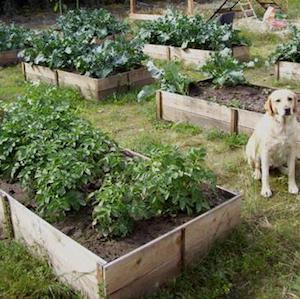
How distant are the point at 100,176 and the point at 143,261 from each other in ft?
3.49

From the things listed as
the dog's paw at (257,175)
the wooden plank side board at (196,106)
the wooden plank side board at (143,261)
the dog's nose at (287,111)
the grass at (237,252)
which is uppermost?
the dog's nose at (287,111)

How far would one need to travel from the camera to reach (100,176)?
3961mm

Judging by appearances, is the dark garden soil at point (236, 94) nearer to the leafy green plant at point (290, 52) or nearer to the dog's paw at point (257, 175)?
the dog's paw at point (257, 175)

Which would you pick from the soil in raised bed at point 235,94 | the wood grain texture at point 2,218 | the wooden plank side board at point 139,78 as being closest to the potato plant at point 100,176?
the wood grain texture at point 2,218

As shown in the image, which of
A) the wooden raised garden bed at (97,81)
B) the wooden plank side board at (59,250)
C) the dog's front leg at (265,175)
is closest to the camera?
the wooden plank side board at (59,250)

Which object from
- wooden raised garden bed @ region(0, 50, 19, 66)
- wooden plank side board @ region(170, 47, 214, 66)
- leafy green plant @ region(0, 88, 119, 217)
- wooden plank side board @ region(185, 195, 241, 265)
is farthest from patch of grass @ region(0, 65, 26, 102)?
wooden plank side board @ region(185, 195, 241, 265)

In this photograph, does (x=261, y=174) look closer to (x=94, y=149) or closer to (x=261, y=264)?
(x=261, y=264)

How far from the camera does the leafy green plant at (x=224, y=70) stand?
6.45 m

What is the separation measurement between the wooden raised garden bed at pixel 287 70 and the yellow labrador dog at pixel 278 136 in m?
3.48

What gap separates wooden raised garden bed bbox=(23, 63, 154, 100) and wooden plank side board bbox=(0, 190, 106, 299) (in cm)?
365

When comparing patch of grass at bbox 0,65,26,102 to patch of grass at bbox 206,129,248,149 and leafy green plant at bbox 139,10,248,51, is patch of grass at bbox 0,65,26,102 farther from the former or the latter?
patch of grass at bbox 206,129,248,149

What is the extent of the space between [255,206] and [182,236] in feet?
3.71

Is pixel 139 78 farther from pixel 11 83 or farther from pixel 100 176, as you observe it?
pixel 100 176

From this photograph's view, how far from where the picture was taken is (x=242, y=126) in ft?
18.4
